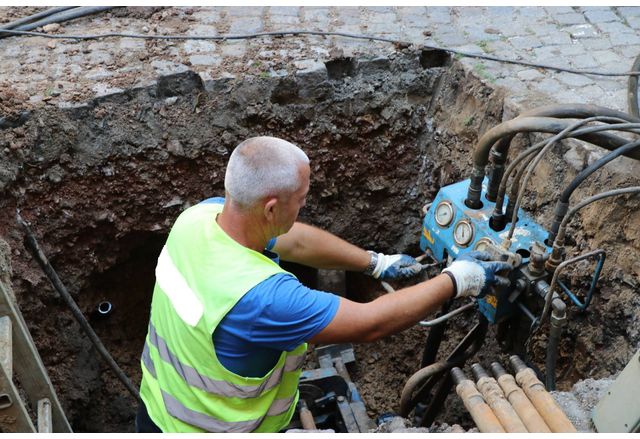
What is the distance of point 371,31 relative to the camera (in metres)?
4.94

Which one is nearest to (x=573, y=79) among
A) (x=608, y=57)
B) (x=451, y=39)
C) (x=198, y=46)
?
(x=608, y=57)

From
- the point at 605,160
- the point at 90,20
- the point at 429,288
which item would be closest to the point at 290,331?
the point at 429,288

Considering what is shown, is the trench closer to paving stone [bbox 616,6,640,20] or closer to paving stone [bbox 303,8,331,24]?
paving stone [bbox 303,8,331,24]

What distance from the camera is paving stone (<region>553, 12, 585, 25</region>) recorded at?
512 cm

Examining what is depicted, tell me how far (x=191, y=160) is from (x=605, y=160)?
260 centimetres

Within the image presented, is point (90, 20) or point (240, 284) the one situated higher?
point (90, 20)

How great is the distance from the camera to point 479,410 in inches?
103

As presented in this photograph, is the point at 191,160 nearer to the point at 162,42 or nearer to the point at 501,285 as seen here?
the point at 162,42

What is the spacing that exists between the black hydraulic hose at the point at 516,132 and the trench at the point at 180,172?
3.21 ft

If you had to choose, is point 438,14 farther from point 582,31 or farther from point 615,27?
point 615,27

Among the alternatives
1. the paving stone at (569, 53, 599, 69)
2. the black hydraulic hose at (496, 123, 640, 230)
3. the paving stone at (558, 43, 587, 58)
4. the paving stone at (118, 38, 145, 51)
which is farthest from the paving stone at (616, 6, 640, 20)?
the paving stone at (118, 38, 145, 51)

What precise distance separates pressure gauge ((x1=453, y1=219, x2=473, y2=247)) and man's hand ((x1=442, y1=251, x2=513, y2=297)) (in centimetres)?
24

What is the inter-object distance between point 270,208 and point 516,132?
4.30ft

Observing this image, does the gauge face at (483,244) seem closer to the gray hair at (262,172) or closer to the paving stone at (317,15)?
the gray hair at (262,172)
